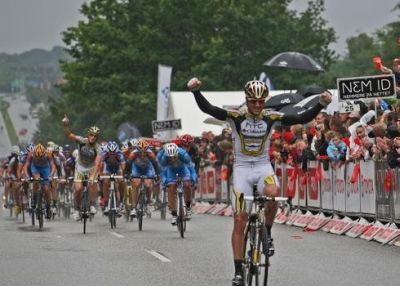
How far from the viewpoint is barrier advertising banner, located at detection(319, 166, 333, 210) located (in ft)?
79.2

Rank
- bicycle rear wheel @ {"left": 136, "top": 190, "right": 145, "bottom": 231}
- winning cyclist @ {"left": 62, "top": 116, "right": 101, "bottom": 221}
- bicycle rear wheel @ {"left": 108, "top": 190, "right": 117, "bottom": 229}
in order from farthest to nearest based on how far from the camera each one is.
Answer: winning cyclist @ {"left": 62, "top": 116, "right": 101, "bottom": 221}
bicycle rear wheel @ {"left": 108, "top": 190, "right": 117, "bottom": 229}
bicycle rear wheel @ {"left": 136, "top": 190, "right": 145, "bottom": 231}

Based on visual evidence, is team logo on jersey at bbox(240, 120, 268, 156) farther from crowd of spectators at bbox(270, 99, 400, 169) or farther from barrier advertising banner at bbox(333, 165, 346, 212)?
barrier advertising banner at bbox(333, 165, 346, 212)

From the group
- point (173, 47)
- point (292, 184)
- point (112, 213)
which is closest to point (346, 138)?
point (292, 184)

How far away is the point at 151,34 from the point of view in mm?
81125

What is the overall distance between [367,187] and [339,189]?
1760 millimetres

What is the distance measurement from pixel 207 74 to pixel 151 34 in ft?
14.4

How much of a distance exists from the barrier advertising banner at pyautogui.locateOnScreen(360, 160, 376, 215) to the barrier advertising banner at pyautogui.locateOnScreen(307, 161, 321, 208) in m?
2.78

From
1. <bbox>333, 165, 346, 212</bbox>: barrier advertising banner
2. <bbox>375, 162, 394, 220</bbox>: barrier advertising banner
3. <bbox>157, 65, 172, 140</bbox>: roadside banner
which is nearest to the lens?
<bbox>375, 162, 394, 220</bbox>: barrier advertising banner

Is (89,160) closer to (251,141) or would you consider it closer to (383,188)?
(383,188)

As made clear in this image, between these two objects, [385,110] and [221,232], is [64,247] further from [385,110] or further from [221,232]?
[385,110]

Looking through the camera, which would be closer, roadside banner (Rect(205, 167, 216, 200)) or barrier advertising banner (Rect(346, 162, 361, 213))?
barrier advertising banner (Rect(346, 162, 361, 213))

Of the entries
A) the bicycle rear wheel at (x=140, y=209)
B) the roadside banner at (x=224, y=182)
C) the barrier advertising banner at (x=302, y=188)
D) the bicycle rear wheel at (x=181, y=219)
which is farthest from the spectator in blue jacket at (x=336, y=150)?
the roadside banner at (x=224, y=182)

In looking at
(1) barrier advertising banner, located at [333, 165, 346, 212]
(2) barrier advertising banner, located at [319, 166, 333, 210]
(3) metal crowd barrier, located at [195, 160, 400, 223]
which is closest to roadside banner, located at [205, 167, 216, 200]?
(3) metal crowd barrier, located at [195, 160, 400, 223]

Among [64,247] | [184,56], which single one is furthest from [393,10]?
[64,247]
